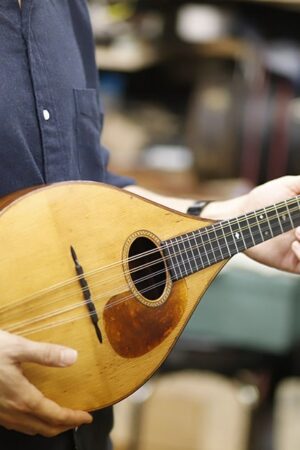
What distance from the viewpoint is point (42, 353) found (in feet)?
3.06

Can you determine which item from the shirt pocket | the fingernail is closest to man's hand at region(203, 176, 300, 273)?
the shirt pocket

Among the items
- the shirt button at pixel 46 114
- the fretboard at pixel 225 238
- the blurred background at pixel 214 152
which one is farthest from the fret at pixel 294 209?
the blurred background at pixel 214 152

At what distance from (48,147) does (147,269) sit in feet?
0.74

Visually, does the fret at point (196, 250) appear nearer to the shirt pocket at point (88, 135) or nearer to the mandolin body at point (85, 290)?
the mandolin body at point (85, 290)

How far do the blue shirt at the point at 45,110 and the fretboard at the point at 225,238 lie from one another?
19 cm

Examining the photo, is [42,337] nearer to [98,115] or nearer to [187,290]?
[187,290]

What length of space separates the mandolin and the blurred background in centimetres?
128

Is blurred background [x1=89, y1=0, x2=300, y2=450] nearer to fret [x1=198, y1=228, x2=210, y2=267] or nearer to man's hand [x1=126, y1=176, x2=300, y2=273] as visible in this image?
man's hand [x1=126, y1=176, x2=300, y2=273]

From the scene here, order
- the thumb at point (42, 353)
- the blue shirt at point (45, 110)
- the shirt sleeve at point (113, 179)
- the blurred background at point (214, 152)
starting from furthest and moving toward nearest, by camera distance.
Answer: the blurred background at point (214, 152), the shirt sleeve at point (113, 179), the blue shirt at point (45, 110), the thumb at point (42, 353)

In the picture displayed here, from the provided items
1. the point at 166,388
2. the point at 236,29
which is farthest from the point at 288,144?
the point at 166,388

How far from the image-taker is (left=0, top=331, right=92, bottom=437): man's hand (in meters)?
0.93

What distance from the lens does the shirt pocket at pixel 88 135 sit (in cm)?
123

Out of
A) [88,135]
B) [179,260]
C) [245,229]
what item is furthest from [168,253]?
[88,135]

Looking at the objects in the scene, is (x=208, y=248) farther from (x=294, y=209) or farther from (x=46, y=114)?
(x=46, y=114)
